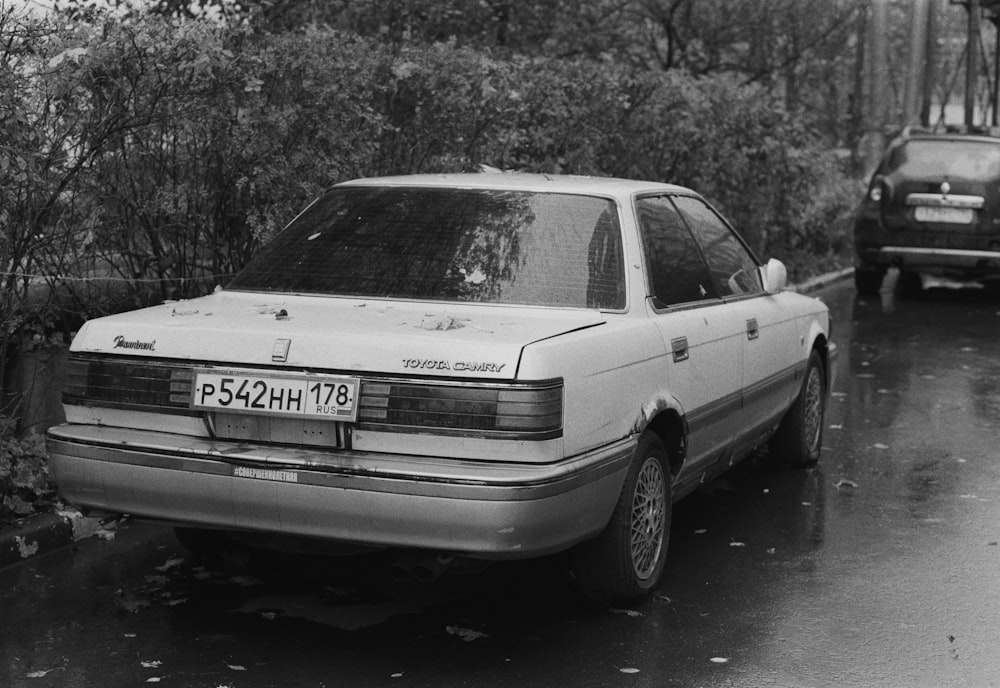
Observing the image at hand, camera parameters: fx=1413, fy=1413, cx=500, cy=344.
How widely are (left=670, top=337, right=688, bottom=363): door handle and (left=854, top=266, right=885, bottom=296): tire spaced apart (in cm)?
1149

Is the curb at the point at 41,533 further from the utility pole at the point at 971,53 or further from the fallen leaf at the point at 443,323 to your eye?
the utility pole at the point at 971,53

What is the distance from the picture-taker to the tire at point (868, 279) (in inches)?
648

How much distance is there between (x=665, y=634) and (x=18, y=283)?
11.9 ft

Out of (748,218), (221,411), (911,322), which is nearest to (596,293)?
(221,411)

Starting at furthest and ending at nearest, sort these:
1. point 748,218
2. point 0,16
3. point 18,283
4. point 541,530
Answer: point 748,218 < point 18,283 < point 0,16 < point 541,530

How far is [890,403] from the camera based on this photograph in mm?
9742

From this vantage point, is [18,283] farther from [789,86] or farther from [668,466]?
[789,86]

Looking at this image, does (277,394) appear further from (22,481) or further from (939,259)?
(939,259)

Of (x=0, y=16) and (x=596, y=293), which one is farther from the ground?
(x=0, y=16)

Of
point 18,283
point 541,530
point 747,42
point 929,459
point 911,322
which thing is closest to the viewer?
point 541,530

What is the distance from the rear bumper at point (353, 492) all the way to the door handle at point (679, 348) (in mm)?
696

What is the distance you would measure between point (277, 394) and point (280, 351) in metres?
0.14

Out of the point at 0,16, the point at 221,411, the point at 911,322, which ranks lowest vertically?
the point at 911,322

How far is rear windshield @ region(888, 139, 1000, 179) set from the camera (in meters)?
15.4
